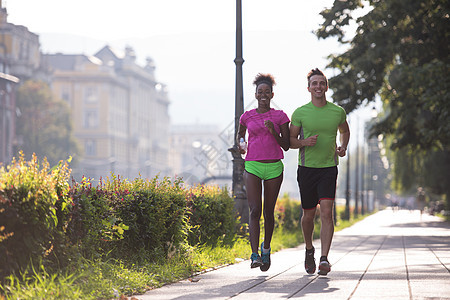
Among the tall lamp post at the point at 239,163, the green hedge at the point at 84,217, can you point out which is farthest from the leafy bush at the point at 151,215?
the tall lamp post at the point at 239,163

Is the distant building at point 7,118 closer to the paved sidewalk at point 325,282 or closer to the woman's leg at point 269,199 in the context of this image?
the paved sidewalk at point 325,282

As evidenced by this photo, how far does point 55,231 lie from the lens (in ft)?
23.9

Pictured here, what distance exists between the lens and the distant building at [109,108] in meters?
135

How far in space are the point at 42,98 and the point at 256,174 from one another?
8321cm

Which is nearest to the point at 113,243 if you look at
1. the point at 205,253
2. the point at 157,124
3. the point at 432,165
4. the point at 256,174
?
the point at 256,174

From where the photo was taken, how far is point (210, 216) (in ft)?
42.3

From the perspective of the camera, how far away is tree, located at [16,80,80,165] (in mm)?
86125

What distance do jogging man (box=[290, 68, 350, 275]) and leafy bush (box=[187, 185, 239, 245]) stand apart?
2706 millimetres

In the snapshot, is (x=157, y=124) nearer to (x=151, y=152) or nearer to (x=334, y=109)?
(x=151, y=152)

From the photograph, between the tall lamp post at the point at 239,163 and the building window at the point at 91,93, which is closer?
the tall lamp post at the point at 239,163

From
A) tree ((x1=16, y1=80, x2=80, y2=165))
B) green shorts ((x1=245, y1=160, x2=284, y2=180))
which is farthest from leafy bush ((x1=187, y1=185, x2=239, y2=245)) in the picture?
tree ((x1=16, y1=80, x2=80, y2=165))

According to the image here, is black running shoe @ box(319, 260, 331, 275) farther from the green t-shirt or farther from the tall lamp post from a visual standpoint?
the tall lamp post

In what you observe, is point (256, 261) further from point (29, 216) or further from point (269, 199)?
point (29, 216)

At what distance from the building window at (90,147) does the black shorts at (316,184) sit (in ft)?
415
